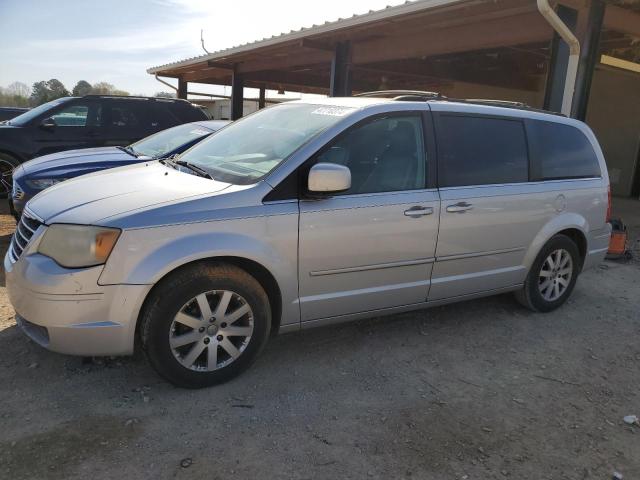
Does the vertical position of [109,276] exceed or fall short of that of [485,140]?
it falls short

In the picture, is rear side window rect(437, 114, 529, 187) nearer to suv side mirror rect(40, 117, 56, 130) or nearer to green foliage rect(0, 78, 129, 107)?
suv side mirror rect(40, 117, 56, 130)

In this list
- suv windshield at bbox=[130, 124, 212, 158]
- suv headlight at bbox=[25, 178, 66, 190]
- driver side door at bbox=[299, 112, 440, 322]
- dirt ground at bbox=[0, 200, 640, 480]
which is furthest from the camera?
suv windshield at bbox=[130, 124, 212, 158]

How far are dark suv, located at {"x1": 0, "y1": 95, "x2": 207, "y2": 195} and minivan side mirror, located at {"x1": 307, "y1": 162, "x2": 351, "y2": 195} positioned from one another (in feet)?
20.0

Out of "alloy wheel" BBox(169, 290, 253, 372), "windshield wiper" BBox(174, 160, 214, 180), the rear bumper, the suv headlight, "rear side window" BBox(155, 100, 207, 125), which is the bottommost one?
"alloy wheel" BBox(169, 290, 253, 372)

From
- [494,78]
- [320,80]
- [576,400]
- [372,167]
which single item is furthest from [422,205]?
[320,80]

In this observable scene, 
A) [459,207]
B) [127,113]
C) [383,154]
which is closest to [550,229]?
[459,207]

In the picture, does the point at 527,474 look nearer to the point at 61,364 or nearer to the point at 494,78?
the point at 61,364

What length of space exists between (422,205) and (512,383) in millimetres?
1325

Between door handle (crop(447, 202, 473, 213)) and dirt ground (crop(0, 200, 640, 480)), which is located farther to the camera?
door handle (crop(447, 202, 473, 213))

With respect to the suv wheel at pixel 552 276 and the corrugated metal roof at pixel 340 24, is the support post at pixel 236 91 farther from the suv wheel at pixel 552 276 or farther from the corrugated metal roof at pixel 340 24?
the suv wheel at pixel 552 276

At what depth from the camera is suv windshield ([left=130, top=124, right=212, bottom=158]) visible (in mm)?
6082

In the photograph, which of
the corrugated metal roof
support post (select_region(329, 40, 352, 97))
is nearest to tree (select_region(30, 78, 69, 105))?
the corrugated metal roof

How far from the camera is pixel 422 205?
144 inches

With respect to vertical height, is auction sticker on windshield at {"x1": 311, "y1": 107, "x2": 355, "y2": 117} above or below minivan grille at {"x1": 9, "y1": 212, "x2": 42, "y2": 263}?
above
